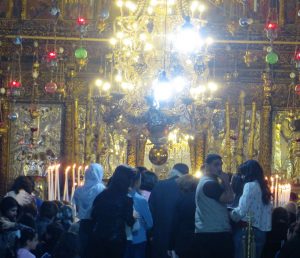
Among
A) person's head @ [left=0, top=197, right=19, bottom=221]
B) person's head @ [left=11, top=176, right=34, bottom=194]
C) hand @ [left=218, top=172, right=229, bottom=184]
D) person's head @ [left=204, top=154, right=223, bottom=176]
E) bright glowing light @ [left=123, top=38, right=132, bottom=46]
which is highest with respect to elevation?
bright glowing light @ [left=123, top=38, right=132, bottom=46]

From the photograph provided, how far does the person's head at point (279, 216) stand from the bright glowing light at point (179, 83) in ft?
14.5

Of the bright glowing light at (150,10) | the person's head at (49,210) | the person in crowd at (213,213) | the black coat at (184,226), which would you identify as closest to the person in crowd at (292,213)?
the black coat at (184,226)

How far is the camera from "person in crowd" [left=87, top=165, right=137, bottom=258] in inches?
360

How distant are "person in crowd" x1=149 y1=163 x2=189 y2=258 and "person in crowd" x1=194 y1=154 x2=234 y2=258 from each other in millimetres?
1104

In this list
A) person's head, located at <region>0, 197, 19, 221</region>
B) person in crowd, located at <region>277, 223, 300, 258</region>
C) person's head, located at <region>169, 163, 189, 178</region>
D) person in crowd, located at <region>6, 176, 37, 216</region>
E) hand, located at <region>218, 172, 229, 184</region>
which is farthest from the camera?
person in crowd, located at <region>6, 176, 37, 216</region>

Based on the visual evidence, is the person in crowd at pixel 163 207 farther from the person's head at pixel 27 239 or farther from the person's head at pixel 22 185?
the person's head at pixel 27 239

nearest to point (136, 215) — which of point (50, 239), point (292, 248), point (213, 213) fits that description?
point (213, 213)

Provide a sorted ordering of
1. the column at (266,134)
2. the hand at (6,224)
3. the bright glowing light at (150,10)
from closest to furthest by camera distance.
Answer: the hand at (6,224)
the bright glowing light at (150,10)
the column at (266,134)

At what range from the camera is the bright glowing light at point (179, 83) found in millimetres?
15144

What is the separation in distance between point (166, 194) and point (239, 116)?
9526mm

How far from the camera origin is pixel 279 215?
11.1m

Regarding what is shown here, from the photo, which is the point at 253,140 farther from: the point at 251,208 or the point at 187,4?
the point at 251,208

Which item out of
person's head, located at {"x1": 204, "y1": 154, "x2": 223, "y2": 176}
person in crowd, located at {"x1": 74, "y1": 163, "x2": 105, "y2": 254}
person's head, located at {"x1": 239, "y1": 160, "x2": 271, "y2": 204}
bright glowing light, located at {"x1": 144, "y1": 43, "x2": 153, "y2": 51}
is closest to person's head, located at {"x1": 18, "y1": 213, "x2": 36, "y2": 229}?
person in crowd, located at {"x1": 74, "y1": 163, "x2": 105, "y2": 254}

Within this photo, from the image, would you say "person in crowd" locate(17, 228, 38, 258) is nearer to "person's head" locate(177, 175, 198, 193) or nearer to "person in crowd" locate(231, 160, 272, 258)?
"person's head" locate(177, 175, 198, 193)
